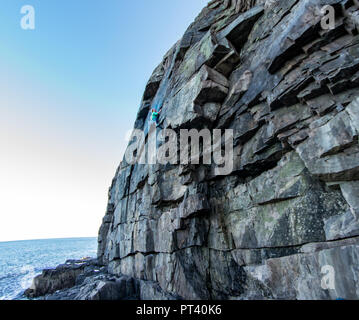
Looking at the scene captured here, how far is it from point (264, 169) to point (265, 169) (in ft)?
0.18

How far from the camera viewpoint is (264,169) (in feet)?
33.5

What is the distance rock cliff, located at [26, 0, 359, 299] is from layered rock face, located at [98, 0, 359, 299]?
5 cm

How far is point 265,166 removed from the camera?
33.0 ft

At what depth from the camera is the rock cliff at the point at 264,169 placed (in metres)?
6.80

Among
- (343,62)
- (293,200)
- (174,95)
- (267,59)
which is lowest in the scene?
(293,200)

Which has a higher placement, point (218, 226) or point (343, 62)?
point (343, 62)

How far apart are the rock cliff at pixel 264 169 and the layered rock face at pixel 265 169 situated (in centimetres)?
5

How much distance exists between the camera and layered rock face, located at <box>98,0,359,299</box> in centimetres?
680

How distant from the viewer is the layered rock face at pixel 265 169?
6801 mm

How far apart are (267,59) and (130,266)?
19.8 metres

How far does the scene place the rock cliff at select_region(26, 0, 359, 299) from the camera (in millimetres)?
6801

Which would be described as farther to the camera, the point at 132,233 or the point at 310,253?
the point at 132,233
